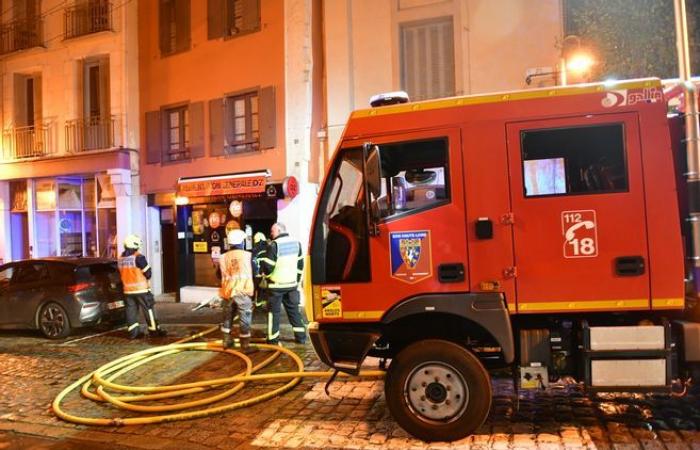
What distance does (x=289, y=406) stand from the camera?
5789 millimetres

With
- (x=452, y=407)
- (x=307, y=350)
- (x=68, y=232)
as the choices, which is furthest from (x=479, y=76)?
(x=68, y=232)

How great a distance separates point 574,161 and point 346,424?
316 centimetres

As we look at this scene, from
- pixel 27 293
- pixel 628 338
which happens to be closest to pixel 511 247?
pixel 628 338

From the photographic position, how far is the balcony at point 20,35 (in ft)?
55.6

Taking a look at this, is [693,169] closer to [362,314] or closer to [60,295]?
[362,314]

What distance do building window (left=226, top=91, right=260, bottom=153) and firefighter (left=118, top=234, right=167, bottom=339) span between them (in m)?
4.96

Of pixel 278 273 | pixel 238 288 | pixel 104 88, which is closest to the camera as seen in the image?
pixel 238 288

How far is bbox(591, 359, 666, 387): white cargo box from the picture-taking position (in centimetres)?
436

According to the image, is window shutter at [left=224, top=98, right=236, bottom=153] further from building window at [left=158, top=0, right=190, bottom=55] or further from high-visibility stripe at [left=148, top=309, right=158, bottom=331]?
high-visibility stripe at [left=148, top=309, right=158, bottom=331]

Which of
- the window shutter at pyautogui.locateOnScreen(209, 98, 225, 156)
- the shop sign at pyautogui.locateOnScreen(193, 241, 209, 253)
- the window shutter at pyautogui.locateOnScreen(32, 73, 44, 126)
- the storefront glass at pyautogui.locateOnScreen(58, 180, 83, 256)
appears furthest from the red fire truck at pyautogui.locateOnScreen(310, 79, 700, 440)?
the window shutter at pyautogui.locateOnScreen(32, 73, 44, 126)

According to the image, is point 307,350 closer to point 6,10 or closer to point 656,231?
point 656,231

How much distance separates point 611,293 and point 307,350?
188 inches

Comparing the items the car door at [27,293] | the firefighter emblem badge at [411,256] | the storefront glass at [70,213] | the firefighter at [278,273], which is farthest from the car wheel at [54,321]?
the firefighter emblem badge at [411,256]

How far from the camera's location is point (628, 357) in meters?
4.39
